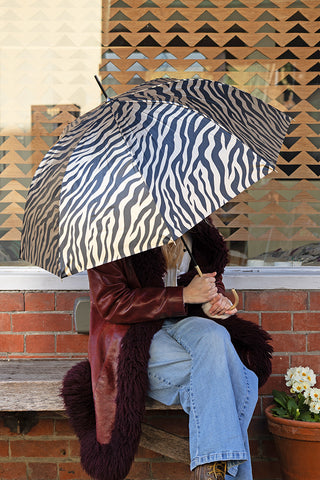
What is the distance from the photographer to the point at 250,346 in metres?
2.96

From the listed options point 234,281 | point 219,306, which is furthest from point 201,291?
point 234,281

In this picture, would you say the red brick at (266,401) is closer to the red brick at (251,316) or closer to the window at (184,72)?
the red brick at (251,316)

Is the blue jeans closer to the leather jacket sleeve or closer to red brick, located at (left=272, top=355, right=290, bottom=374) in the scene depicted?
the leather jacket sleeve

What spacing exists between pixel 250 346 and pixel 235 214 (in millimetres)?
976

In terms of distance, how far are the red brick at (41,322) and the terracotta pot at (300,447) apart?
1257mm

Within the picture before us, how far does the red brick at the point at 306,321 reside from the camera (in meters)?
3.59

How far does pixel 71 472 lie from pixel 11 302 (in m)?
1.03

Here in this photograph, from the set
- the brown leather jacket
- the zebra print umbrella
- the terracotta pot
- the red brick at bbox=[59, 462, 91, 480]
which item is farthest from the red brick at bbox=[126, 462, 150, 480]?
the zebra print umbrella

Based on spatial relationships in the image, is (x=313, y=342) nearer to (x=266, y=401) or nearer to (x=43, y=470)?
(x=266, y=401)

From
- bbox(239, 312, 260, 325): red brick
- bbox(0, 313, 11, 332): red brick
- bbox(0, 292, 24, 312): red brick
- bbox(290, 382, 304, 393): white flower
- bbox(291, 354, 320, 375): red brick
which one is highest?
bbox(0, 292, 24, 312): red brick

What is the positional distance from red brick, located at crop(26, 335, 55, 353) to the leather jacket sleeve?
0.99 m

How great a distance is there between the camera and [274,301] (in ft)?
11.8

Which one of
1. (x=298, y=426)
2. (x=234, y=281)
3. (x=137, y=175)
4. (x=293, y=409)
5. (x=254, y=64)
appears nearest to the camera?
(x=137, y=175)

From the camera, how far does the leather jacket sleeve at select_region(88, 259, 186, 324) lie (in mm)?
2691
